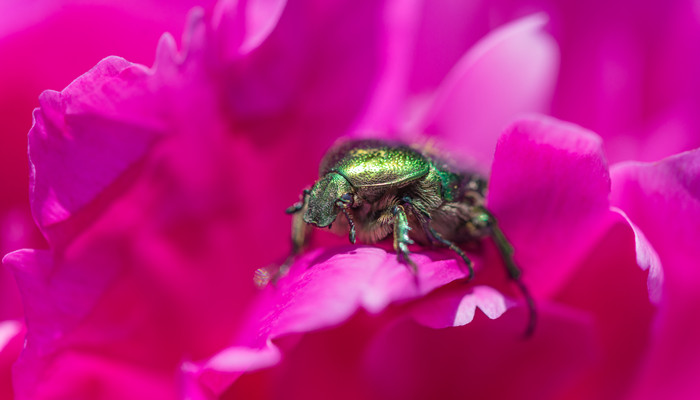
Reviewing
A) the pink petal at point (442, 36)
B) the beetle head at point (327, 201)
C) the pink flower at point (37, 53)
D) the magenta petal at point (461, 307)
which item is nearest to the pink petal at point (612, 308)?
the magenta petal at point (461, 307)

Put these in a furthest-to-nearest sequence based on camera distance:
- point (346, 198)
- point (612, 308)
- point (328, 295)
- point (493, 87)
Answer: point (493, 87), point (612, 308), point (346, 198), point (328, 295)

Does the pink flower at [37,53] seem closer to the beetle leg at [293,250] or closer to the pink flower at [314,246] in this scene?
the pink flower at [314,246]

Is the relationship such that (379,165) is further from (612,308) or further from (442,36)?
(442,36)

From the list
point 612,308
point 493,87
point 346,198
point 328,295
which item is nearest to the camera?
point 328,295

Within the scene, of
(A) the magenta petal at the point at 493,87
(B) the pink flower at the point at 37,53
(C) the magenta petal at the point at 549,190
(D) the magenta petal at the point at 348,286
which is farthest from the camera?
(A) the magenta petal at the point at 493,87

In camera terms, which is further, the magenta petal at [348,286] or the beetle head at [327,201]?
the beetle head at [327,201]

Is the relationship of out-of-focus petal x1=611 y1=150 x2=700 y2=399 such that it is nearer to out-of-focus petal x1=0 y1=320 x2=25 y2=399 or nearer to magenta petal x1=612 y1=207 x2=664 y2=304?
magenta petal x1=612 y1=207 x2=664 y2=304

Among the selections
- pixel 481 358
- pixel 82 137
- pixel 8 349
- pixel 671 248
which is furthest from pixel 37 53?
pixel 671 248

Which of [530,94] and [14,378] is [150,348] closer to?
[14,378]

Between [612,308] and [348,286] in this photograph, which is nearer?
[348,286]
